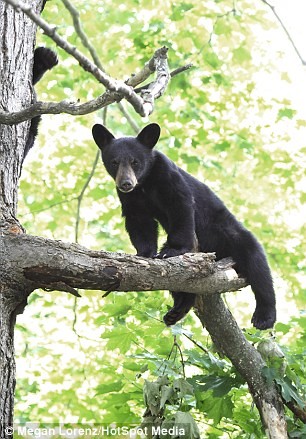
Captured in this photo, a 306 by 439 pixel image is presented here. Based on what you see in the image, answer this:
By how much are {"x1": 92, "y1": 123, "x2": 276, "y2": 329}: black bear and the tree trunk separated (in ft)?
3.62

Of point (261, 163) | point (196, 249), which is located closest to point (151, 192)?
point (196, 249)

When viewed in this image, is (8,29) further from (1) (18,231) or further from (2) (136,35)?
(2) (136,35)

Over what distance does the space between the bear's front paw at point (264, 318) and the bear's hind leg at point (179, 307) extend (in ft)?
3.29

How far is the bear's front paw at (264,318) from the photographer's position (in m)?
5.61

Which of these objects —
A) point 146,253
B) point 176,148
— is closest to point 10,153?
point 146,253

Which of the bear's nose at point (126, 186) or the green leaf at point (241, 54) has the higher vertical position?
the green leaf at point (241, 54)

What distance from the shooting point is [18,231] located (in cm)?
362

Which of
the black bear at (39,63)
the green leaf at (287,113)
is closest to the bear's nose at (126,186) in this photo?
the black bear at (39,63)

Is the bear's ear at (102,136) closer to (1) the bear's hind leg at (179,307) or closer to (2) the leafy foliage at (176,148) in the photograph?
(1) the bear's hind leg at (179,307)

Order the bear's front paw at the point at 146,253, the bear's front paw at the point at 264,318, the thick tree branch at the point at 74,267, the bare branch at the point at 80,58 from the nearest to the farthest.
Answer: the bare branch at the point at 80,58, the thick tree branch at the point at 74,267, the bear's front paw at the point at 146,253, the bear's front paw at the point at 264,318

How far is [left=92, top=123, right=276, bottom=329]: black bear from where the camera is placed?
5.07 m

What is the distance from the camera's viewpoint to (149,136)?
571 centimetres

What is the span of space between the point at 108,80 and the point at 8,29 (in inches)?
91.5

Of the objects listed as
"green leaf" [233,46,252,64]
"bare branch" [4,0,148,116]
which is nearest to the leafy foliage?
"green leaf" [233,46,252,64]
